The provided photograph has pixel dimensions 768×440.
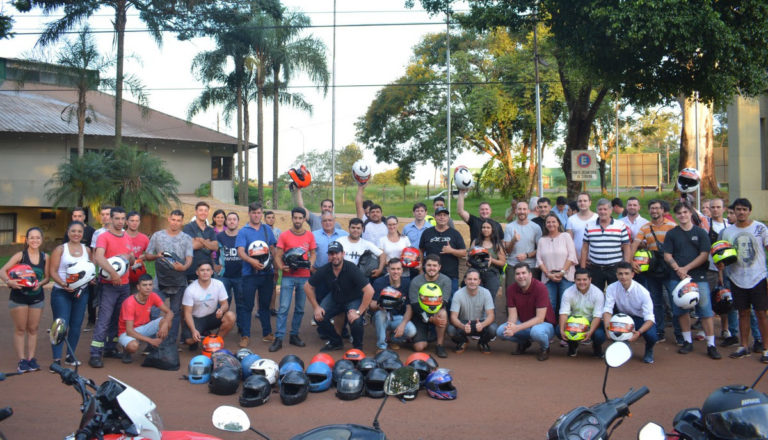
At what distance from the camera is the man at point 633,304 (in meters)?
8.30

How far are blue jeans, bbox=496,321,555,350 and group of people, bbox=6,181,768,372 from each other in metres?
0.03

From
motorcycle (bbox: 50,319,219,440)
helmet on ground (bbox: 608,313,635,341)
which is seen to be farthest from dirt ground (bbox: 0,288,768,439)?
motorcycle (bbox: 50,319,219,440)

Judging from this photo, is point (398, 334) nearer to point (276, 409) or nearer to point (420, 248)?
point (420, 248)

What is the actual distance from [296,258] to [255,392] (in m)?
2.77

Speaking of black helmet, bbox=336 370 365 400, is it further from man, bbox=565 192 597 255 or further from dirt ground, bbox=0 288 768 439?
man, bbox=565 192 597 255

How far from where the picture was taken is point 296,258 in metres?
9.18

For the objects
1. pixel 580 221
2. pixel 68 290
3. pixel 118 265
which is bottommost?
pixel 68 290

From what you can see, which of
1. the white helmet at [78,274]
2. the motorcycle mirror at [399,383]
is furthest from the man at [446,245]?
the motorcycle mirror at [399,383]

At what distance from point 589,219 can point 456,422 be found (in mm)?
4979

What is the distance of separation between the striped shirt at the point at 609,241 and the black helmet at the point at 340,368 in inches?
169

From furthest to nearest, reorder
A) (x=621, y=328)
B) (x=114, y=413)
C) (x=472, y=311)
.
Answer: (x=472, y=311), (x=621, y=328), (x=114, y=413)

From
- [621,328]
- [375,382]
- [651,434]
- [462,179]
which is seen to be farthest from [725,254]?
[651,434]

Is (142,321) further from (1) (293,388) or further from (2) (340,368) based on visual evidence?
(2) (340,368)

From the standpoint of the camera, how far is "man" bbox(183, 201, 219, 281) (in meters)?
9.70
